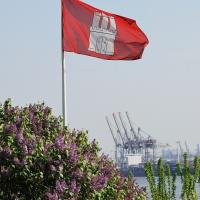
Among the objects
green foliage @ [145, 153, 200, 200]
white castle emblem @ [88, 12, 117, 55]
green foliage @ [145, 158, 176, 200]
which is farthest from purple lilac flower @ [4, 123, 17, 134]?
white castle emblem @ [88, 12, 117, 55]

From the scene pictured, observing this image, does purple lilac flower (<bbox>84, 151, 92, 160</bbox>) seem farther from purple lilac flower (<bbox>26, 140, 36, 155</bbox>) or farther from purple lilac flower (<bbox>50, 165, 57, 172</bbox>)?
purple lilac flower (<bbox>26, 140, 36, 155</bbox>)

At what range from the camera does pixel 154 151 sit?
189m

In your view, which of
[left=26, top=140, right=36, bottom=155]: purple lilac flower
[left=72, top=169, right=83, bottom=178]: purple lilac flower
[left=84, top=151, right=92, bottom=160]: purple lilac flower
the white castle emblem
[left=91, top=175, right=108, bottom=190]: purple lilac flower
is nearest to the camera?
[left=72, top=169, right=83, bottom=178]: purple lilac flower

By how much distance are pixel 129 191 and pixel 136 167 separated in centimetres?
16956

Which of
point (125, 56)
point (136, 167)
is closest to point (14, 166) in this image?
point (125, 56)

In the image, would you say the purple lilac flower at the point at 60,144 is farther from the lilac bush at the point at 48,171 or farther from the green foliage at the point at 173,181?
the green foliage at the point at 173,181

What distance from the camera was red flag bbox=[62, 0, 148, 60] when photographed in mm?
15773

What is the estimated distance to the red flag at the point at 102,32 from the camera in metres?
15.8

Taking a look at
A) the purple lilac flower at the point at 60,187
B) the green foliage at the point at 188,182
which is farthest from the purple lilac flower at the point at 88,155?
the green foliage at the point at 188,182

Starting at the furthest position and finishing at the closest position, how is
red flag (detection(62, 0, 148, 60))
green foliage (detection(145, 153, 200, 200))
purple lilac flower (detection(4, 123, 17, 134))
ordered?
red flag (detection(62, 0, 148, 60)) → green foliage (detection(145, 153, 200, 200)) → purple lilac flower (detection(4, 123, 17, 134))

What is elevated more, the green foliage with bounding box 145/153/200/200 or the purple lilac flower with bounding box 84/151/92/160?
the purple lilac flower with bounding box 84/151/92/160

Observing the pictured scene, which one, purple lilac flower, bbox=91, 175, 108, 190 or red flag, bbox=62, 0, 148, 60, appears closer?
purple lilac flower, bbox=91, 175, 108, 190

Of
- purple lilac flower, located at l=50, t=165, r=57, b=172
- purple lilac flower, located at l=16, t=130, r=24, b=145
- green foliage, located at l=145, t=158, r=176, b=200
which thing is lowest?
green foliage, located at l=145, t=158, r=176, b=200

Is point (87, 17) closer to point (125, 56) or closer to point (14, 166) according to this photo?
point (125, 56)
